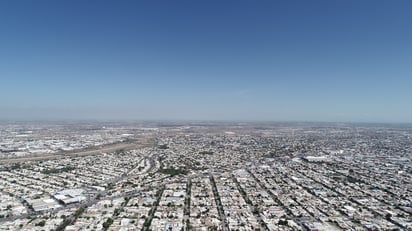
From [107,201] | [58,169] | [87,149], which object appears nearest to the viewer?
[107,201]

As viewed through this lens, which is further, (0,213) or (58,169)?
(58,169)

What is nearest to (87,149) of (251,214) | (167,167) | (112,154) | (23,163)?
(112,154)

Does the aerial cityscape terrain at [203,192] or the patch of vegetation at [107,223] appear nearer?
the patch of vegetation at [107,223]

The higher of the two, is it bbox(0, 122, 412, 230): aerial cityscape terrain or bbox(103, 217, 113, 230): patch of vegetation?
bbox(0, 122, 412, 230): aerial cityscape terrain

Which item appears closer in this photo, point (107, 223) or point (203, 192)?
point (107, 223)

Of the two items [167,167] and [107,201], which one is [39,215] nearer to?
[107,201]

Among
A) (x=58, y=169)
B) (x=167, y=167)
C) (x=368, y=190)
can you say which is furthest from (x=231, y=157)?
(x=58, y=169)

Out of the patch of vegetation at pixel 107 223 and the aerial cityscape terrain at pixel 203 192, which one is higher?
the aerial cityscape terrain at pixel 203 192

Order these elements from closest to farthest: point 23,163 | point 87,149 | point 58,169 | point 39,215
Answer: point 39,215 → point 58,169 → point 23,163 → point 87,149

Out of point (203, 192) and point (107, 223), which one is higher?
point (203, 192)

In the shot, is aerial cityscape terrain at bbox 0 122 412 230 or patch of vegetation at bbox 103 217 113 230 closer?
patch of vegetation at bbox 103 217 113 230
